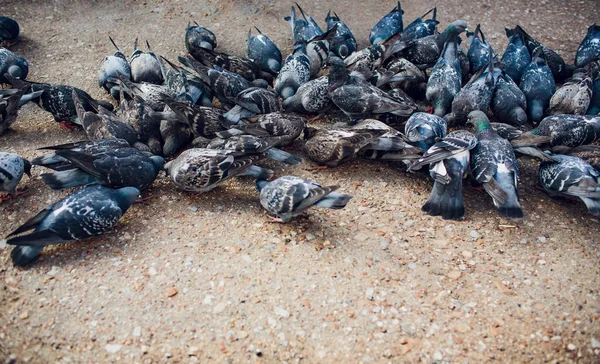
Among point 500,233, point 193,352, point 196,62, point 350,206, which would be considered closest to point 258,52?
point 196,62

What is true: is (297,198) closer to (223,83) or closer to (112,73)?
(223,83)

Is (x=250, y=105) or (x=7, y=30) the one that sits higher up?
(x=7, y=30)

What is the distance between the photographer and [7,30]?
236 inches

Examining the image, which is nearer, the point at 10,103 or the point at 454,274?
the point at 454,274

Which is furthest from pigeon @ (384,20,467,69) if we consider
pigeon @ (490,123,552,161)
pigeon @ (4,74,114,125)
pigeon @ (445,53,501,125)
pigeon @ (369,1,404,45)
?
pigeon @ (4,74,114,125)

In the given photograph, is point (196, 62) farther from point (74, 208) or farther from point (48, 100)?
point (74, 208)

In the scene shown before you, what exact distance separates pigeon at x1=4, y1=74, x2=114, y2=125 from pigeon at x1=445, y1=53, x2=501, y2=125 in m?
4.11

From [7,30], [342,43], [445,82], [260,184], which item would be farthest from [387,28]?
[7,30]

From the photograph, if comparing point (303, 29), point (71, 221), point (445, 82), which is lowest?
point (71, 221)

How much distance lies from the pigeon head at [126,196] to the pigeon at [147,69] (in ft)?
7.39

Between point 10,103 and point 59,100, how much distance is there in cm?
46

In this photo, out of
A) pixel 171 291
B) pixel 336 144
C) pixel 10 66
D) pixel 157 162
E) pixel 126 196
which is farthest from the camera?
pixel 10 66

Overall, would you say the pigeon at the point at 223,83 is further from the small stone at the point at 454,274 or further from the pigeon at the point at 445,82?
the small stone at the point at 454,274

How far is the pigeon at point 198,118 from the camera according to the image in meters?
4.24
